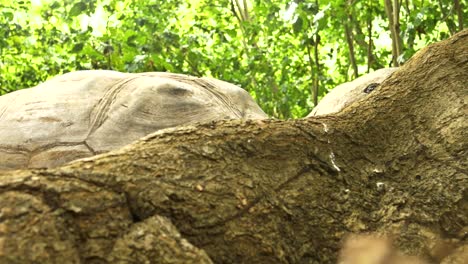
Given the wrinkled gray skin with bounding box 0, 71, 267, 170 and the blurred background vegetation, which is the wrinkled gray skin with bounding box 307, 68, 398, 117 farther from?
the wrinkled gray skin with bounding box 0, 71, 267, 170

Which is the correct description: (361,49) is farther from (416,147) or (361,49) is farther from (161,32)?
(416,147)

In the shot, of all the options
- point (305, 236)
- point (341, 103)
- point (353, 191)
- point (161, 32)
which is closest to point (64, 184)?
point (305, 236)

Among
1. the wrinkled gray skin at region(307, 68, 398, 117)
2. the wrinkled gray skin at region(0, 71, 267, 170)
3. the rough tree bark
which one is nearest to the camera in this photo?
the rough tree bark

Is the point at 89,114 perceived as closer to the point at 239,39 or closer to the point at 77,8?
the point at 77,8

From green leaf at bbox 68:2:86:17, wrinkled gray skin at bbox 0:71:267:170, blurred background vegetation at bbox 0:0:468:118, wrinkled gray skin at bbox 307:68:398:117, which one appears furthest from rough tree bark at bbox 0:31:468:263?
green leaf at bbox 68:2:86:17

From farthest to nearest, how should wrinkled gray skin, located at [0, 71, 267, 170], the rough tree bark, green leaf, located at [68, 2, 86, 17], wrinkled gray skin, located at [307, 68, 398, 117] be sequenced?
green leaf, located at [68, 2, 86, 17]
wrinkled gray skin, located at [307, 68, 398, 117]
wrinkled gray skin, located at [0, 71, 267, 170]
the rough tree bark

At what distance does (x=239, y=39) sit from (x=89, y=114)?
632 centimetres

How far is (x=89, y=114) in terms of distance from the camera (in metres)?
3.27

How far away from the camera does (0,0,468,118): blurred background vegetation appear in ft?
19.8

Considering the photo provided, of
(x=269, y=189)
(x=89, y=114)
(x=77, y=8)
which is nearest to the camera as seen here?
(x=269, y=189)

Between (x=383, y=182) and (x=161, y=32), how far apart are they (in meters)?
5.19

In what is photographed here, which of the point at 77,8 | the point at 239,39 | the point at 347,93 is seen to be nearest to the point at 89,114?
the point at 347,93

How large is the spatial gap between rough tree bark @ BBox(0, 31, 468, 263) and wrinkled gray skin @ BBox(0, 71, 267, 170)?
140 centimetres

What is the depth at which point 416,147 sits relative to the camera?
202cm
